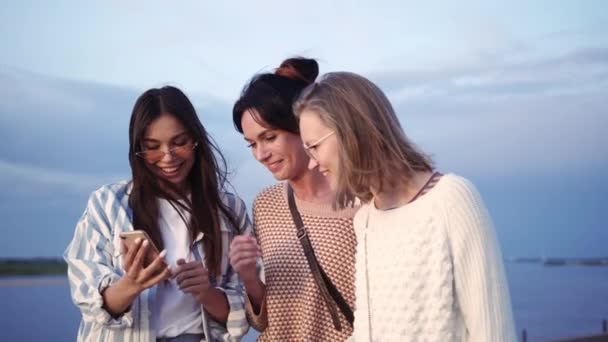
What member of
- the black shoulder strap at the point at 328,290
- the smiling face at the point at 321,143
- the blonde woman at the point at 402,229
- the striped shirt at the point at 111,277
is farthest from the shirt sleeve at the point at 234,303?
the smiling face at the point at 321,143

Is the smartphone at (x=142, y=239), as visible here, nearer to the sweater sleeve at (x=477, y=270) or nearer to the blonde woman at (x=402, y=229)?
the blonde woman at (x=402, y=229)

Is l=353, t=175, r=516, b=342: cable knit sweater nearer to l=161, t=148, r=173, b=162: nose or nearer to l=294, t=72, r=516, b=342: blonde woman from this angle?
l=294, t=72, r=516, b=342: blonde woman

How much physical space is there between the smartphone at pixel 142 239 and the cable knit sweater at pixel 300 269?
674 mm

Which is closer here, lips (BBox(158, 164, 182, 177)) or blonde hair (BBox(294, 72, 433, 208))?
blonde hair (BBox(294, 72, 433, 208))

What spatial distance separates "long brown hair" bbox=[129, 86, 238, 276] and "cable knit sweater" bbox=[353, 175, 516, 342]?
1158 millimetres

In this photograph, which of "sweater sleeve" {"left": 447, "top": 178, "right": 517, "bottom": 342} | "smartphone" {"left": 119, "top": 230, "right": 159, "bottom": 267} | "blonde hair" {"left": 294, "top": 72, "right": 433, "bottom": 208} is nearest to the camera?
"sweater sleeve" {"left": 447, "top": 178, "right": 517, "bottom": 342}

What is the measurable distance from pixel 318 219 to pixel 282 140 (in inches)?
15.2

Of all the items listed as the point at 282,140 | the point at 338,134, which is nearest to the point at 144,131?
the point at 282,140

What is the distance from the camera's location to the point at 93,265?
11.3 ft

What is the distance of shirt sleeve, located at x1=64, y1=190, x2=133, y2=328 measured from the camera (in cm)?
336

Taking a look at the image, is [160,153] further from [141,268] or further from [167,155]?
[141,268]

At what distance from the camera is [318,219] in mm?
3654

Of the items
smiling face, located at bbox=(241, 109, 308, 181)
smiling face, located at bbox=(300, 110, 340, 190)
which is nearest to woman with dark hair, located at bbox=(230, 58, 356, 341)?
smiling face, located at bbox=(241, 109, 308, 181)

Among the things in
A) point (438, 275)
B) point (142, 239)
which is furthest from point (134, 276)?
point (438, 275)
